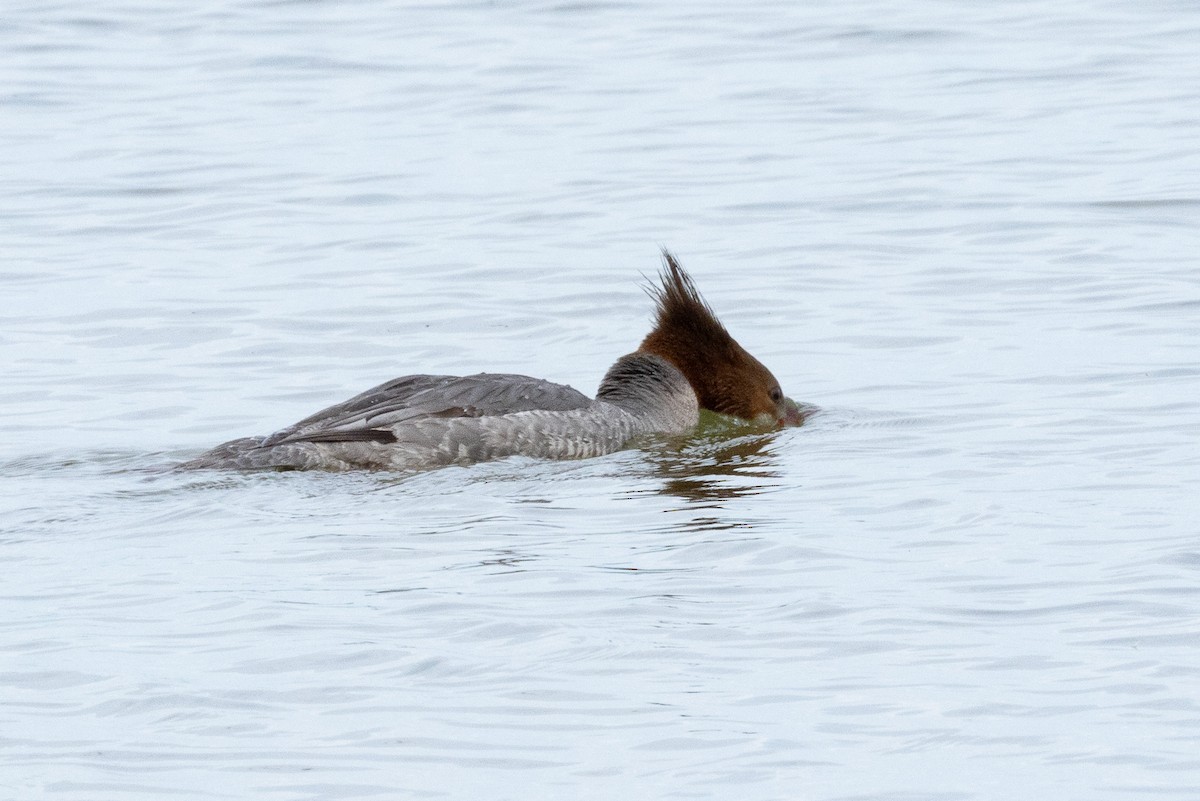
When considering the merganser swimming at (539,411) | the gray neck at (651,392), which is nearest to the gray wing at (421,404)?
the merganser swimming at (539,411)

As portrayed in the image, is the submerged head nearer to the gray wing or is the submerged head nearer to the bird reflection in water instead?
the bird reflection in water

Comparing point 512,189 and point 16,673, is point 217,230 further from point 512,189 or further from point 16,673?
point 16,673

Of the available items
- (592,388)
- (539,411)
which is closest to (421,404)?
(539,411)

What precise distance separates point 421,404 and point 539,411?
2.05 feet

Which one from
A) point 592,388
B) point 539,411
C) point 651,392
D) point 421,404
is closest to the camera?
point 421,404

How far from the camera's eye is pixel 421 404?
10.2 m

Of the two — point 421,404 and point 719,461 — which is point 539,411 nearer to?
point 421,404

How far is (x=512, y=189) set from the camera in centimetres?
1677

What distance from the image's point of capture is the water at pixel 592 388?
6.18 meters

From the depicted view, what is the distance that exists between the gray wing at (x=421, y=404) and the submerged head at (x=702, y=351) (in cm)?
120

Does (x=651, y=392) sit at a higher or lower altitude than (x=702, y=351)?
lower

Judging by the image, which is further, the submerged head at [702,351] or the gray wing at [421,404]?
the submerged head at [702,351]

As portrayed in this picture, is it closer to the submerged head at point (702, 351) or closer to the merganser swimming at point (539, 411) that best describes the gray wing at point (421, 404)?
the merganser swimming at point (539, 411)

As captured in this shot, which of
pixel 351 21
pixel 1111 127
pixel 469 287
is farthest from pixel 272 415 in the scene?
pixel 351 21
